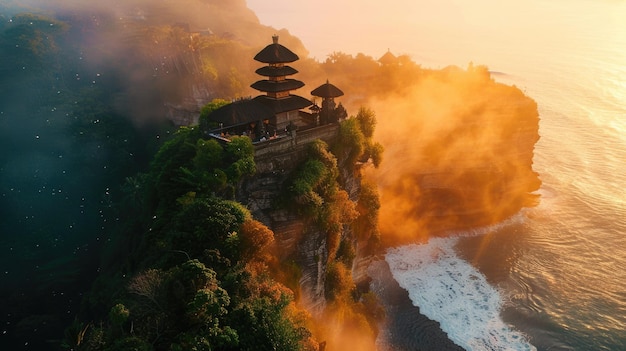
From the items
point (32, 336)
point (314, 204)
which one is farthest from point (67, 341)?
point (32, 336)

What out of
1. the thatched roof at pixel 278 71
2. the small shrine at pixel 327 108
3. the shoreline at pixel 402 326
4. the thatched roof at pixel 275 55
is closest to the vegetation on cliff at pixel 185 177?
the small shrine at pixel 327 108

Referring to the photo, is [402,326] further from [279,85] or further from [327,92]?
[279,85]

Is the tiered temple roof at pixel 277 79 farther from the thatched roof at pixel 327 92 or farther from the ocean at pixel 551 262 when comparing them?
→ the ocean at pixel 551 262

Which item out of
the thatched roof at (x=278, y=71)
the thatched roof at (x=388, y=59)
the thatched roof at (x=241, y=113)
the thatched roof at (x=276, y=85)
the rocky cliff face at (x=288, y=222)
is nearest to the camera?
the rocky cliff face at (x=288, y=222)

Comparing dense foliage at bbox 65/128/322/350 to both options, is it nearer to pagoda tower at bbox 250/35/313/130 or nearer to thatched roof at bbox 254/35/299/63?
pagoda tower at bbox 250/35/313/130

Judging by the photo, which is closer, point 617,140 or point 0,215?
point 0,215

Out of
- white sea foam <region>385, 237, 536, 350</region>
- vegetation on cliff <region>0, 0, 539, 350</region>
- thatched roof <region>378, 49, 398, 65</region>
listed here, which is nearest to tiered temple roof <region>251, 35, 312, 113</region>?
vegetation on cliff <region>0, 0, 539, 350</region>

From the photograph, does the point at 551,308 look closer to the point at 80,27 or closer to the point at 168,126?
the point at 168,126
